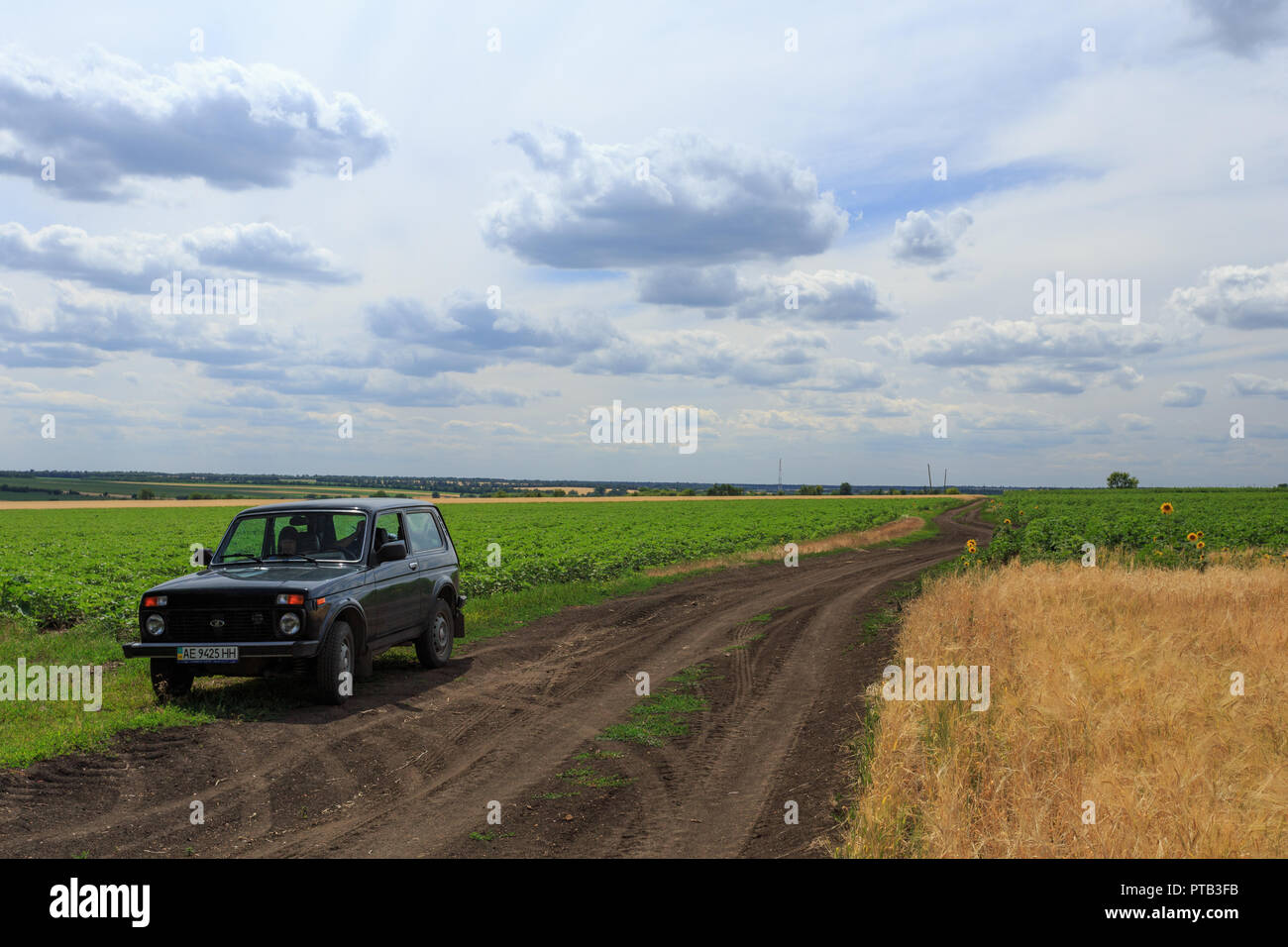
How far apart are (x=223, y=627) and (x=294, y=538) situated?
1726 millimetres

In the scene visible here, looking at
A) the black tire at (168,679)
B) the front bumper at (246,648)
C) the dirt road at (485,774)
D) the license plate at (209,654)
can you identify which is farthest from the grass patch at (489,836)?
the black tire at (168,679)

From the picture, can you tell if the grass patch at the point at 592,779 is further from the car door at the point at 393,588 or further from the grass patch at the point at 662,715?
the car door at the point at 393,588

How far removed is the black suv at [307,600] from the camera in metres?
8.69

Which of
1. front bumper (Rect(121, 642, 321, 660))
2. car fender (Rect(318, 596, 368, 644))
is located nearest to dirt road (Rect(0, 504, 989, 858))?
front bumper (Rect(121, 642, 321, 660))

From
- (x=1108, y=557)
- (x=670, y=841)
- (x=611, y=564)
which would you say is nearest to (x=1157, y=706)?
(x=670, y=841)

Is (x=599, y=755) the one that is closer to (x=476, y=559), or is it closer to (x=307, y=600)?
(x=307, y=600)

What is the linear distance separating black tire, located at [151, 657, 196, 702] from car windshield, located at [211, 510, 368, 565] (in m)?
1.49

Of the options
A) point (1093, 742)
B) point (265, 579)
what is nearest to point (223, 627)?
point (265, 579)

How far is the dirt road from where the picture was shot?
18.3 feet

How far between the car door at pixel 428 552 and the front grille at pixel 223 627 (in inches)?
103

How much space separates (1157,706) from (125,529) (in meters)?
47.7

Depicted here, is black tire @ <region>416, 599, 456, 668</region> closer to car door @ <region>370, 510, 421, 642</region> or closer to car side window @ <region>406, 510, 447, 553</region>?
car door @ <region>370, 510, 421, 642</region>

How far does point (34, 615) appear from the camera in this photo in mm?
15094
